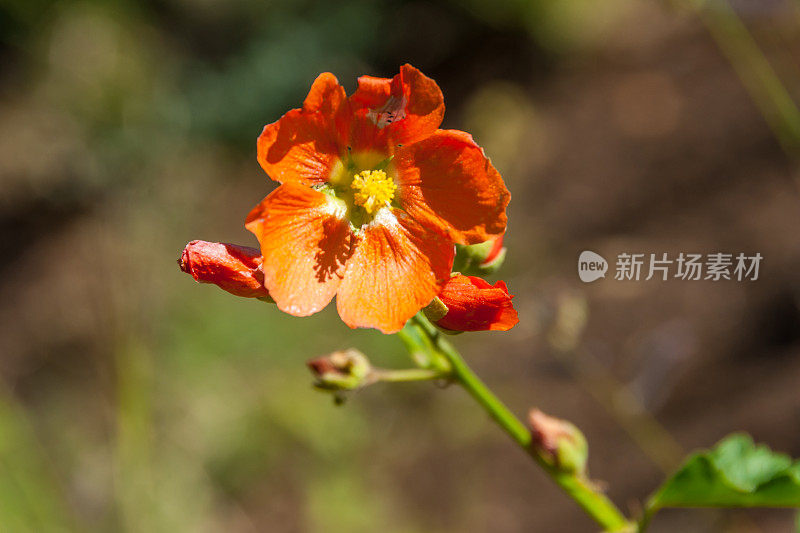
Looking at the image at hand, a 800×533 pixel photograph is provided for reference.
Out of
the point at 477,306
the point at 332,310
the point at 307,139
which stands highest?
the point at 332,310

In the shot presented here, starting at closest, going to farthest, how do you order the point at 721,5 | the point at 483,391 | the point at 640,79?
the point at 483,391 < the point at 721,5 < the point at 640,79

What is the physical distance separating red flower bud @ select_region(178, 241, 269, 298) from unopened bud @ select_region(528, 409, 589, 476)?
68 centimetres

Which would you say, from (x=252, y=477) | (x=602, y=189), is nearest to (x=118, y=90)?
(x=252, y=477)

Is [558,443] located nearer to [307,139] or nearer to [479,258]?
[479,258]

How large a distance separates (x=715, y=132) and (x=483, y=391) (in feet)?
11.9

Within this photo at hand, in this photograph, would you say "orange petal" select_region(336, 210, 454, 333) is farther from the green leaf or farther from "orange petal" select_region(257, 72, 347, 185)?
the green leaf

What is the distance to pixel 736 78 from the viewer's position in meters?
4.56

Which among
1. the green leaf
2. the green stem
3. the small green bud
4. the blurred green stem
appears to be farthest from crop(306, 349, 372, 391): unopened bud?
the blurred green stem

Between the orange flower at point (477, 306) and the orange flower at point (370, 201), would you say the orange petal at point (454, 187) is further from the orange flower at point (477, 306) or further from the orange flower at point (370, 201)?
the orange flower at point (477, 306)

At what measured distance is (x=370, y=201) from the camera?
1469mm

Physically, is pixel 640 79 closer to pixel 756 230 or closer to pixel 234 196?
pixel 756 230

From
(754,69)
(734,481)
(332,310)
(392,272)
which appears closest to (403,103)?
(392,272)

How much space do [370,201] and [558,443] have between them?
0.67 m

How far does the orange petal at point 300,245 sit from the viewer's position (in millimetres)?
1308
